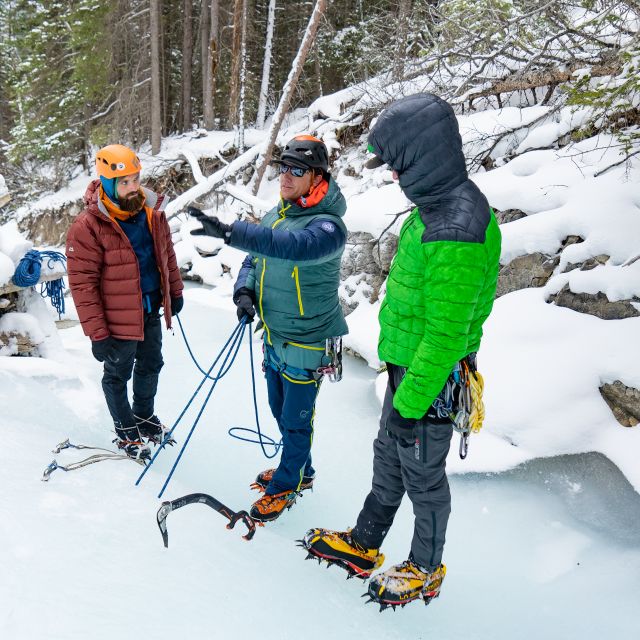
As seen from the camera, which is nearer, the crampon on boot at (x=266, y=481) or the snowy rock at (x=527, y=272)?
the crampon on boot at (x=266, y=481)

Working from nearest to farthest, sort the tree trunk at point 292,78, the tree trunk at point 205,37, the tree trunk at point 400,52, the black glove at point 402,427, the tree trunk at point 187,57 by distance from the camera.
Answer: the black glove at point 402,427 → the tree trunk at point 400,52 → the tree trunk at point 292,78 → the tree trunk at point 205,37 → the tree trunk at point 187,57

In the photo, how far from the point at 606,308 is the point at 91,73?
19174mm

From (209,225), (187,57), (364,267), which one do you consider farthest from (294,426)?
(187,57)

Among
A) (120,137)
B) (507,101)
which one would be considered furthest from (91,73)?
(507,101)

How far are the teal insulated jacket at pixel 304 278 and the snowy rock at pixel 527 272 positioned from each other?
9.06 feet

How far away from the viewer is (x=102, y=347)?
304cm

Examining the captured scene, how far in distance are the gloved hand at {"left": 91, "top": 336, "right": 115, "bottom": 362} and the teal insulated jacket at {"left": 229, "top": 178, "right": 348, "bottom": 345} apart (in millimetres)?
915

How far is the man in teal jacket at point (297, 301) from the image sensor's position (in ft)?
7.97

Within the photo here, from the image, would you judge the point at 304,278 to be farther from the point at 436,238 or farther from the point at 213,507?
the point at 213,507

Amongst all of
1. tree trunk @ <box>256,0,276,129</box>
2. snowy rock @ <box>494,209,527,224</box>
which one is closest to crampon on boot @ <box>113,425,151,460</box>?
snowy rock @ <box>494,209,527,224</box>

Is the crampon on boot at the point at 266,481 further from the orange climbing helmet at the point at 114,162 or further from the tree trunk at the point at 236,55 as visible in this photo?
the tree trunk at the point at 236,55

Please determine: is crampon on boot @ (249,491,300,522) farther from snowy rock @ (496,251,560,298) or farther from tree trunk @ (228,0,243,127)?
tree trunk @ (228,0,243,127)

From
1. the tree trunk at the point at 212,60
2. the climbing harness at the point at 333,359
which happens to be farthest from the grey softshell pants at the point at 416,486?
the tree trunk at the point at 212,60

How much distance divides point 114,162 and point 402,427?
2153mm
